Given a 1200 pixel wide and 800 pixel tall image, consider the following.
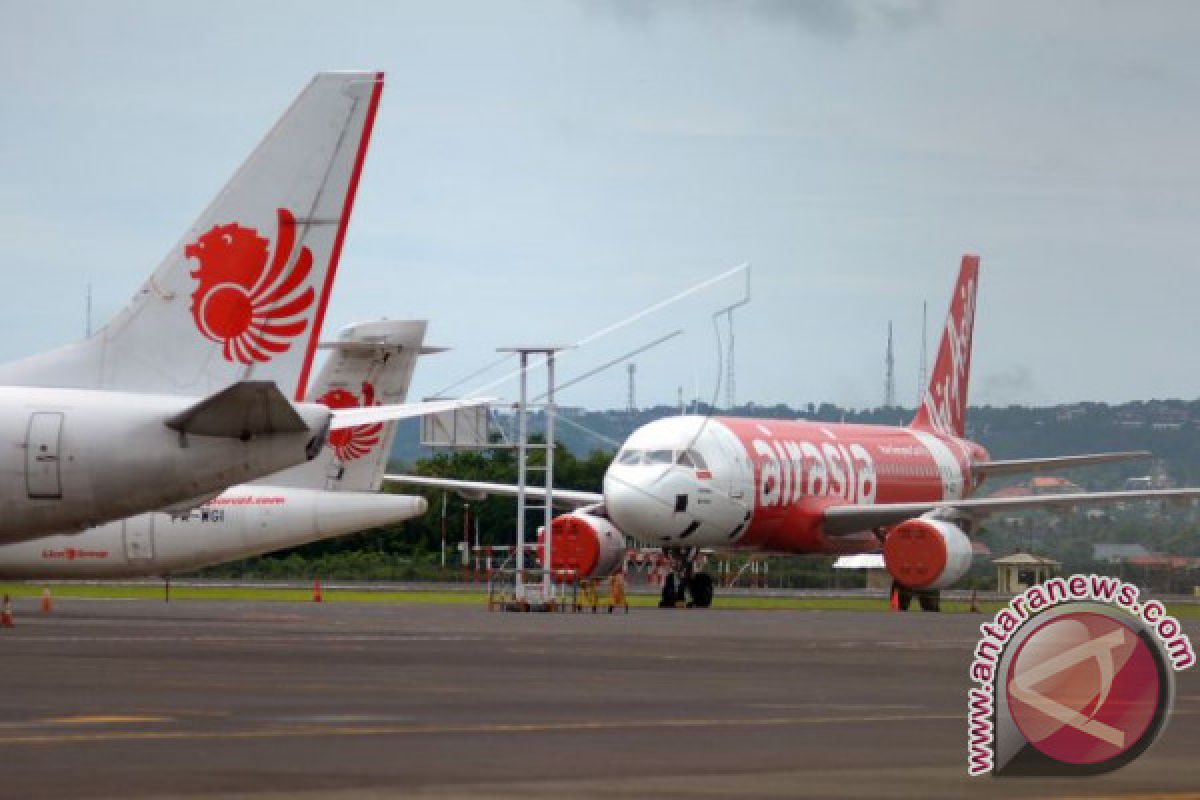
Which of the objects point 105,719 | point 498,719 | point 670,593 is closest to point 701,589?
point 670,593

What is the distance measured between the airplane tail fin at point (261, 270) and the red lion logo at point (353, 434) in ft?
67.2

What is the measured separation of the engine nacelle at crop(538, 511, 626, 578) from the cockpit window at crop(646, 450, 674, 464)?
2162mm

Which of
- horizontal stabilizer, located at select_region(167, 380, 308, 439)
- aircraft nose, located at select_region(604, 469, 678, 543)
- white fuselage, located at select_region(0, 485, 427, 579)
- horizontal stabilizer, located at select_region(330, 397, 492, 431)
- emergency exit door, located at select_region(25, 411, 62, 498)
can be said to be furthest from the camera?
aircraft nose, located at select_region(604, 469, 678, 543)

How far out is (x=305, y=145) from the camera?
3041 cm

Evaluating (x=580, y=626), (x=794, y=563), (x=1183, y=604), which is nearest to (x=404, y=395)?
(x=580, y=626)

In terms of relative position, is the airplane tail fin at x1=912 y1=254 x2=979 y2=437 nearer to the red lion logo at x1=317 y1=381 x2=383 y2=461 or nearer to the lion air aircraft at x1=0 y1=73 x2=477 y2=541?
the red lion logo at x1=317 y1=381 x2=383 y2=461

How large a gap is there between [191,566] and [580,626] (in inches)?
450

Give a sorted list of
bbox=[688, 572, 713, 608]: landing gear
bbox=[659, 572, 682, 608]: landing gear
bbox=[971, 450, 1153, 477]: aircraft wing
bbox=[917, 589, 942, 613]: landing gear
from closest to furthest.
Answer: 1. bbox=[659, 572, 682, 608]: landing gear
2. bbox=[688, 572, 713, 608]: landing gear
3. bbox=[917, 589, 942, 613]: landing gear
4. bbox=[971, 450, 1153, 477]: aircraft wing

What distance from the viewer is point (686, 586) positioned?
61.2 m

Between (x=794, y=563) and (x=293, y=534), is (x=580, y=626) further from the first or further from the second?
(x=794, y=563)

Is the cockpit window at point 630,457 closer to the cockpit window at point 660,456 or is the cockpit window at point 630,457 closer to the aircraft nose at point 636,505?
the cockpit window at point 660,456

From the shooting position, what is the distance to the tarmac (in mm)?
12867

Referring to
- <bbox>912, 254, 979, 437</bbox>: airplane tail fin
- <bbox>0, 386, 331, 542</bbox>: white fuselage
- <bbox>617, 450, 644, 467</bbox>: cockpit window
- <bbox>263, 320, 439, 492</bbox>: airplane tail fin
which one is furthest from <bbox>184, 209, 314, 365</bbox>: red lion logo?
<bbox>912, 254, 979, 437</bbox>: airplane tail fin

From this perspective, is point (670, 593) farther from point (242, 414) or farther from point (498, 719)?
point (498, 719)
